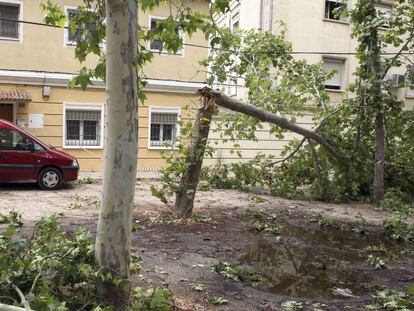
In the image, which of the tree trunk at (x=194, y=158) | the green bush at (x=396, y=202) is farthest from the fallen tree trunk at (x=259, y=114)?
the green bush at (x=396, y=202)

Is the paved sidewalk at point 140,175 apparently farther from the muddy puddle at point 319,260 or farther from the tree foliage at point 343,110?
the muddy puddle at point 319,260

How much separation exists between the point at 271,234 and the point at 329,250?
115 cm

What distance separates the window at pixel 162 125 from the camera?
17.2 m

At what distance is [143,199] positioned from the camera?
11.0 meters

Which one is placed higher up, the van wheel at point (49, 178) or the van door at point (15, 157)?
the van door at point (15, 157)

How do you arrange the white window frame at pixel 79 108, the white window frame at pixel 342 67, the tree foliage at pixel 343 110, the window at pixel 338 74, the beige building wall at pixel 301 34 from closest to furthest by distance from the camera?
the tree foliage at pixel 343 110, the white window frame at pixel 79 108, the beige building wall at pixel 301 34, the white window frame at pixel 342 67, the window at pixel 338 74

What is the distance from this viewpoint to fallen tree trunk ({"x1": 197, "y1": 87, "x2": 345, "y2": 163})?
870cm

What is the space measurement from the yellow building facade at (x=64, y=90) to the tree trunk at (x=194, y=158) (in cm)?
718

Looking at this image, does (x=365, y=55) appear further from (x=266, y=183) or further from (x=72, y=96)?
(x=72, y=96)

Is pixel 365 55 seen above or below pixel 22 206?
above

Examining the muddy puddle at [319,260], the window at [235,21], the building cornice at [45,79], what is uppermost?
the window at [235,21]

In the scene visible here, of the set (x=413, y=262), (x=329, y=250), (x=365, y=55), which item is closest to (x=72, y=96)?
(x=365, y=55)

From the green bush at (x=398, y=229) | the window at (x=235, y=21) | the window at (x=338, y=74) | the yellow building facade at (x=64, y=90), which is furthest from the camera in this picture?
→ the window at (x=235, y=21)

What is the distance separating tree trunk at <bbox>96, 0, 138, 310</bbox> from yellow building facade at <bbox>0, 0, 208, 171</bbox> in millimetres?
11835
